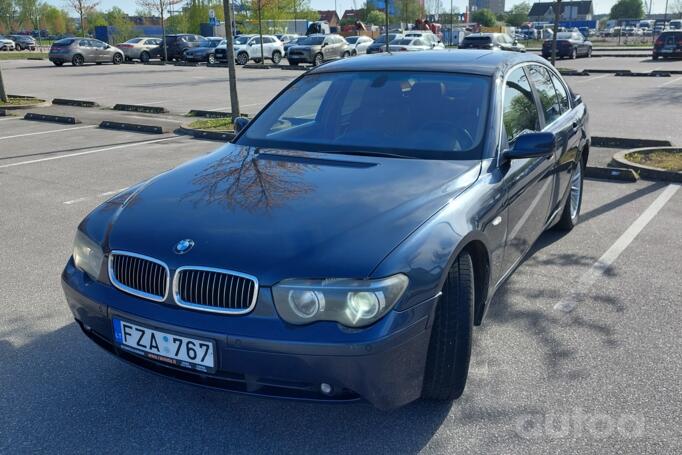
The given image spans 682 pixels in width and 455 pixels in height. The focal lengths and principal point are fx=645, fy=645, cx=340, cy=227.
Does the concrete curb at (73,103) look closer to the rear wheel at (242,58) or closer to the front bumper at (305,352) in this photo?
the front bumper at (305,352)

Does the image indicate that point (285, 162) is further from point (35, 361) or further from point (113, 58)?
point (113, 58)

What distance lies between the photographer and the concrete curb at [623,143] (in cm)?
942

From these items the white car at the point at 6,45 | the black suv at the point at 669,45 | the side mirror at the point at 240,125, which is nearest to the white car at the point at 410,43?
the black suv at the point at 669,45

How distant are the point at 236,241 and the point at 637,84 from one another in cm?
1969

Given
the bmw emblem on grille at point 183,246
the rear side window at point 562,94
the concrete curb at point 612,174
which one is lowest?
the concrete curb at point 612,174

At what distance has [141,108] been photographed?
51.3ft

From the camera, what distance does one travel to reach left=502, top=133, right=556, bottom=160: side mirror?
3670 mm

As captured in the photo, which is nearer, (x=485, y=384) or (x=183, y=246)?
(x=183, y=246)

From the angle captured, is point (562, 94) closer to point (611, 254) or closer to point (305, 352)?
point (611, 254)

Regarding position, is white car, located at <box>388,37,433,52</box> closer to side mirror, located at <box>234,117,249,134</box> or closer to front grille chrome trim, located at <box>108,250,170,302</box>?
side mirror, located at <box>234,117,249,134</box>

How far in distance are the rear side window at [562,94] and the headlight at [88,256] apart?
387cm

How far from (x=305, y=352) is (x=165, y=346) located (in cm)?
66

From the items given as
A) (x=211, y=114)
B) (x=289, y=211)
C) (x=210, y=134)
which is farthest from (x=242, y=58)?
(x=289, y=211)

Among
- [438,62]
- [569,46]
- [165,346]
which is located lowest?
[165,346]
